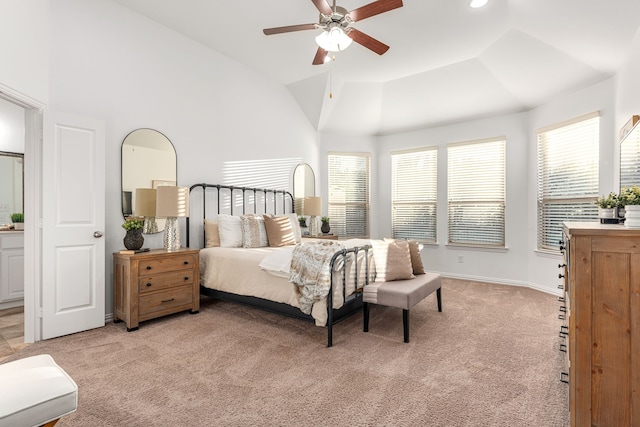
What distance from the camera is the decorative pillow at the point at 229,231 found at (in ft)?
13.4

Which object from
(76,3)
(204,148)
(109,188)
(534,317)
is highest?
(76,3)

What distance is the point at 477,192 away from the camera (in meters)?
5.58

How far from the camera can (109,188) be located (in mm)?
3445

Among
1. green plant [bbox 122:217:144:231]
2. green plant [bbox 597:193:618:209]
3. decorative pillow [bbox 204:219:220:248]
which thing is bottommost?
decorative pillow [bbox 204:219:220:248]

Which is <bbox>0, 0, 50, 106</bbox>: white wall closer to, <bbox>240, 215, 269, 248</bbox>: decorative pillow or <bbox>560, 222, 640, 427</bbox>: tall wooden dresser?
<bbox>240, 215, 269, 248</bbox>: decorative pillow

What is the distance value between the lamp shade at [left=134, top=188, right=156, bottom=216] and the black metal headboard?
23.7 inches

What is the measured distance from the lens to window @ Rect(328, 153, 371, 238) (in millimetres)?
6430

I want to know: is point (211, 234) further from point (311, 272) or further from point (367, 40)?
point (367, 40)

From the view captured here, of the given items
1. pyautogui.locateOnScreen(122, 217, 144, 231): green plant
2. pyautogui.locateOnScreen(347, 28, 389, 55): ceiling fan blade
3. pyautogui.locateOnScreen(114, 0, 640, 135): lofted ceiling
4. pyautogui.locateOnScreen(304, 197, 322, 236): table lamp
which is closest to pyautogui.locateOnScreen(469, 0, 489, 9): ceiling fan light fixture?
pyautogui.locateOnScreen(114, 0, 640, 135): lofted ceiling

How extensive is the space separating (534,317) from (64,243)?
496 centimetres

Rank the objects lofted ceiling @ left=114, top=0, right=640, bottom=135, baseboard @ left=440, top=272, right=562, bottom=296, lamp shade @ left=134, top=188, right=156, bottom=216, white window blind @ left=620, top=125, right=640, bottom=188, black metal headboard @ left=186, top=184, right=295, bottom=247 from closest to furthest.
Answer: white window blind @ left=620, top=125, right=640, bottom=188
lofted ceiling @ left=114, top=0, right=640, bottom=135
lamp shade @ left=134, top=188, right=156, bottom=216
black metal headboard @ left=186, top=184, right=295, bottom=247
baseboard @ left=440, top=272, right=562, bottom=296

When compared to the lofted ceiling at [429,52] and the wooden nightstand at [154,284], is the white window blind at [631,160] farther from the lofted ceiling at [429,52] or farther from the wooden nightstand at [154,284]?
the wooden nightstand at [154,284]

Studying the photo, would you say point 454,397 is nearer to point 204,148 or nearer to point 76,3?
point 204,148

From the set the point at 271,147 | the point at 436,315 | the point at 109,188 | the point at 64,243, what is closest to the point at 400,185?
the point at 271,147
